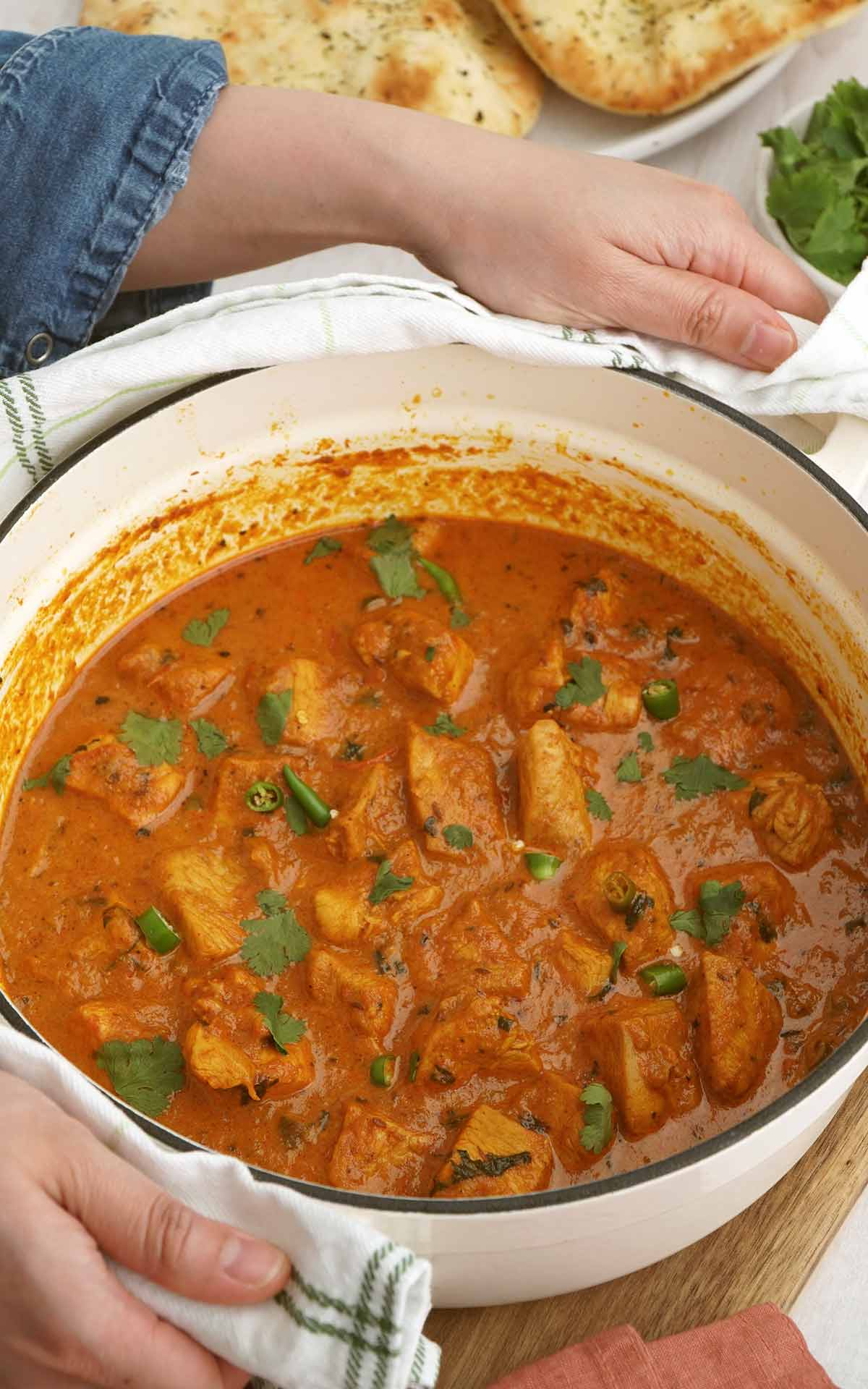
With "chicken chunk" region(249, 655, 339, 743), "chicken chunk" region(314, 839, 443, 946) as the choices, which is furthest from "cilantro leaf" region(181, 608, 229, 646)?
"chicken chunk" region(314, 839, 443, 946)

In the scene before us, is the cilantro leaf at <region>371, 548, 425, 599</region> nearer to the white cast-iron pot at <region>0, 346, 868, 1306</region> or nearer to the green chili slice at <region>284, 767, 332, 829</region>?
the white cast-iron pot at <region>0, 346, 868, 1306</region>

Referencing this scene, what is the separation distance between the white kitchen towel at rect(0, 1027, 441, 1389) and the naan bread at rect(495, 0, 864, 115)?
2643 millimetres

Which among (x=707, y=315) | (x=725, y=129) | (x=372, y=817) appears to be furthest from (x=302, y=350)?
(x=725, y=129)

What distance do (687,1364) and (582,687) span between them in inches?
41.7

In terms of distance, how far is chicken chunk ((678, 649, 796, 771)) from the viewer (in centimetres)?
230

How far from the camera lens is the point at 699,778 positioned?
2.26 m

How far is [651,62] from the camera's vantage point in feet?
10.6

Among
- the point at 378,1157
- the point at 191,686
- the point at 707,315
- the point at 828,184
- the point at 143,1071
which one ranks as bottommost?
the point at 143,1071

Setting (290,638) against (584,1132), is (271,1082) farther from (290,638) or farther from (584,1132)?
(290,638)

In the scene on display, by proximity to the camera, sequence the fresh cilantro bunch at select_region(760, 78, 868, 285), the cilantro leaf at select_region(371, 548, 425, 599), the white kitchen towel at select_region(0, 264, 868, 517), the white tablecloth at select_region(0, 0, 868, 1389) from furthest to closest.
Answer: the white tablecloth at select_region(0, 0, 868, 1389) < the fresh cilantro bunch at select_region(760, 78, 868, 285) < the cilantro leaf at select_region(371, 548, 425, 599) < the white kitchen towel at select_region(0, 264, 868, 517)

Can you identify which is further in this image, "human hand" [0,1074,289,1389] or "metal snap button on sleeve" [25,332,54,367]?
"metal snap button on sleeve" [25,332,54,367]

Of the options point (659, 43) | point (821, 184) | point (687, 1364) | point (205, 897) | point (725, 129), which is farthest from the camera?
point (725, 129)

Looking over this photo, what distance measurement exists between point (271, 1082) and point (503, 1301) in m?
0.44

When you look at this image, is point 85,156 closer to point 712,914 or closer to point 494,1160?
point 712,914
